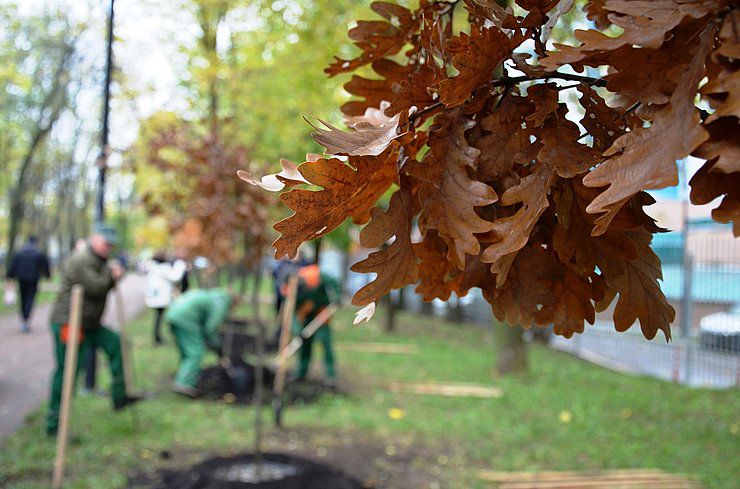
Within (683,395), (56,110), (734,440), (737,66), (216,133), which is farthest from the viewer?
(56,110)

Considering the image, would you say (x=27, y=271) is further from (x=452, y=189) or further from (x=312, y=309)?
(x=452, y=189)

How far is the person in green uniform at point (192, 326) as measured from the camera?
8180 mm

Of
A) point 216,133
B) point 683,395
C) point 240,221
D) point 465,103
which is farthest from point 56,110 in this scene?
point 465,103

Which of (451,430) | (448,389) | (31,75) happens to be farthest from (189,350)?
(31,75)

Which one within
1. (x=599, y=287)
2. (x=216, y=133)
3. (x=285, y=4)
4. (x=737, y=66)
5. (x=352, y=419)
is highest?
(x=285, y=4)

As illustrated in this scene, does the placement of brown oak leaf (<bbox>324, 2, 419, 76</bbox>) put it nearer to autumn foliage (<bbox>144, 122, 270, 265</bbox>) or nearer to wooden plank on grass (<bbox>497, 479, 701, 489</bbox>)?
wooden plank on grass (<bbox>497, 479, 701, 489</bbox>)

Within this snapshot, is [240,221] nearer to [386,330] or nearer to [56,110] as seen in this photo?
[386,330]

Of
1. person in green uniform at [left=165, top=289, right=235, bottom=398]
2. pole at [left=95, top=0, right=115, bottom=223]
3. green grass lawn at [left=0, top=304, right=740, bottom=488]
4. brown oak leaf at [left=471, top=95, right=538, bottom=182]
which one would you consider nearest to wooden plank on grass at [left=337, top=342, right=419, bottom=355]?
green grass lawn at [left=0, top=304, right=740, bottom=488]

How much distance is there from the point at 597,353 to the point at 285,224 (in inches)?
514

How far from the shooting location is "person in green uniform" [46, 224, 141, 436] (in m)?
6.43

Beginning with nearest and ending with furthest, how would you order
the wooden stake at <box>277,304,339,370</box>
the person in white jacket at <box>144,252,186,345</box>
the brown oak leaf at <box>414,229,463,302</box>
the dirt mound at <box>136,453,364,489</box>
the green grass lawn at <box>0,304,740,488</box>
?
the brown oak leaf at <box>414,229,463,302</box>
the dirt mound at <box>136,453,364,489</box>
the green grass lawn at <box>0,304,740,488</box>
the wooden stake at <box>277,304,339,370</box>
the person in white jacket at <box>144,252,186,345</box>

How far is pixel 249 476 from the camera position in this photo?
5.55 m

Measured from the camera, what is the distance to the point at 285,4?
1020 centimetres

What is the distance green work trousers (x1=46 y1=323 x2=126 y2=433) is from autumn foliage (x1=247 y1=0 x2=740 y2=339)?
6.15 metres
